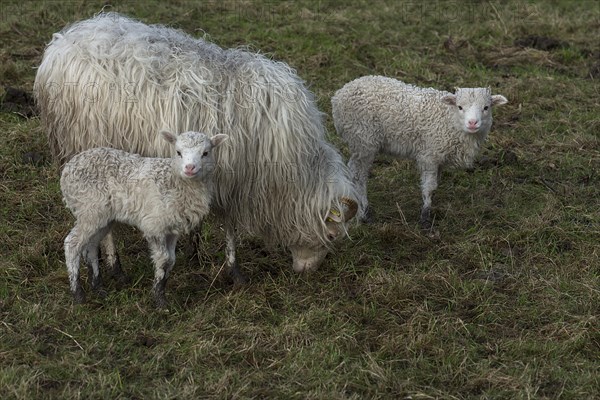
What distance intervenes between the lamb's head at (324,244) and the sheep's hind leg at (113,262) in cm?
111

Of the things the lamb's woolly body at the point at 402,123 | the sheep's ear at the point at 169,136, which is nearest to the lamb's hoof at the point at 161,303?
the sheep's ear at the point at 169,136

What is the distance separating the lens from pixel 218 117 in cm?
562

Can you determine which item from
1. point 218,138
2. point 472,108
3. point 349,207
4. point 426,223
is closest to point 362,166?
point 426,223

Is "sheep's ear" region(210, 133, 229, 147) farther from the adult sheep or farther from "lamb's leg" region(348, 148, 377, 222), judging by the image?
"lamb's leg" region(348, 148, 377, 222)

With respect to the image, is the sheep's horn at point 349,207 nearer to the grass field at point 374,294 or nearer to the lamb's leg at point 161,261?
the grass field at point 374,294

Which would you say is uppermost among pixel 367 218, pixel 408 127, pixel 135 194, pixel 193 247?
pixel 135 194

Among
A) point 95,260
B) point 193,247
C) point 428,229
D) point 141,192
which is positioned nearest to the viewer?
point 141,192

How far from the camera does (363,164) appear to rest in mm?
7043

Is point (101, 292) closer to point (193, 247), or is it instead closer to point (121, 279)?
point (121, 279)

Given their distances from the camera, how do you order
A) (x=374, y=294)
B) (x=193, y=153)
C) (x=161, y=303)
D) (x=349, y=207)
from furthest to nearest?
(x=349, y=207), (x=374, y=294), (x=161, y=303), (x=193, y=153)

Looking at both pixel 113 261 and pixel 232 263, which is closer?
pixel 113 261

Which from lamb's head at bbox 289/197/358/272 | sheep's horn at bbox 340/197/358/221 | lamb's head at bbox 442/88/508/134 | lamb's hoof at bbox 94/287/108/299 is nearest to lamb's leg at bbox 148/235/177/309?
lamb's hoof at bbox 94/287/108/299

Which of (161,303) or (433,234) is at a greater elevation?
(161,303)

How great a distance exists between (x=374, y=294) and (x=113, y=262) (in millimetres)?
1638
